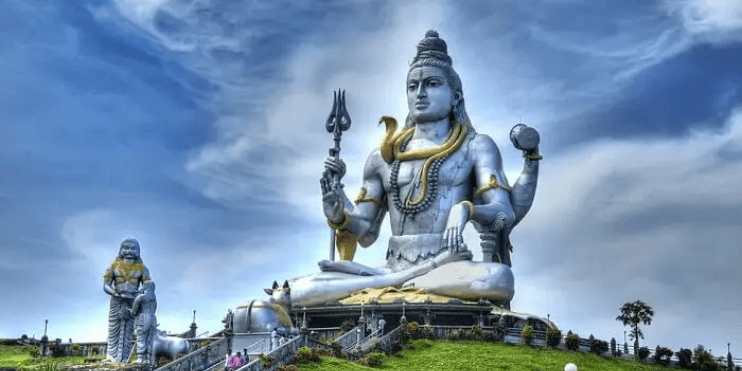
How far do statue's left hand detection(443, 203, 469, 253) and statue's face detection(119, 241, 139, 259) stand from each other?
9.37m

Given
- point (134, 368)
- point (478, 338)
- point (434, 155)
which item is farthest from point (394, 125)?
point (134, 368)

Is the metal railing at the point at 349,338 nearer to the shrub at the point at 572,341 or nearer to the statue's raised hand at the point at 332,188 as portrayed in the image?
the shrub at the point at 572,341

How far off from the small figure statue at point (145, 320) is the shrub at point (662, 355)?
13298 millimetres

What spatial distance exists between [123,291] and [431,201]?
38.1ft

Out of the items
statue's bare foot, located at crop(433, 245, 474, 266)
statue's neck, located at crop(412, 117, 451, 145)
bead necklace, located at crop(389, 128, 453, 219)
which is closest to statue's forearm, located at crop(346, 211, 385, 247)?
bead necklace, located at crop(389, 128, 453, 219)

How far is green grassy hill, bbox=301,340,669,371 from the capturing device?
24.6 m

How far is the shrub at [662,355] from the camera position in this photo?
2897cm

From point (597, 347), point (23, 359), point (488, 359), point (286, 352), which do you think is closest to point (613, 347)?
point (597, 347)

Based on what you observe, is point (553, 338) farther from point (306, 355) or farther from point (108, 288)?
point (108, 288)

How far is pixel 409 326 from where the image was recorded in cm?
2705

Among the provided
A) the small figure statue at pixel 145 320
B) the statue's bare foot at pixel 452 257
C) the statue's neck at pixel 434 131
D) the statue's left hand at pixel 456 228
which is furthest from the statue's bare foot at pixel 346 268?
the small figure statue at pixel 145 320

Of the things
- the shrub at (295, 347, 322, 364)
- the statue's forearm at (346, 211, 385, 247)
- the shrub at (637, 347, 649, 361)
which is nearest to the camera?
the shrub at (295, 347, 322, 364)

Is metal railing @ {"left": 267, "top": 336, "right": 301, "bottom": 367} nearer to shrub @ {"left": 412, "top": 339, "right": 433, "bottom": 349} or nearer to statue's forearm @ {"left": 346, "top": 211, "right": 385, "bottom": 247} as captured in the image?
shrub @ {"left": 412, "top": 339, "right": 433, "bottom": 349}

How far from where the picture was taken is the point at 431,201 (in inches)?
1313
